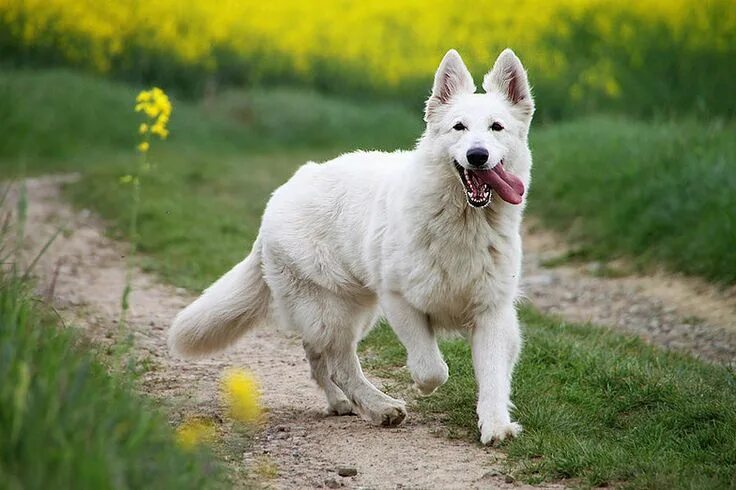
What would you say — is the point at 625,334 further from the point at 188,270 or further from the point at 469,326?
the point at 188,270

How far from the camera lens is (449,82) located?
6176 mm

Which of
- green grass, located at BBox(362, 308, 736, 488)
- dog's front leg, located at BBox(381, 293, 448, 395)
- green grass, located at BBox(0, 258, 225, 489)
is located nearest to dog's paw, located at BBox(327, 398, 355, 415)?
green grass, located at BBox(362, 308, 736, 488)

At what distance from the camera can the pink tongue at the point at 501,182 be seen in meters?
5.66

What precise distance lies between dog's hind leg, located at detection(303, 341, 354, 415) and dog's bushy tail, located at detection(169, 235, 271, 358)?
17.5 inches

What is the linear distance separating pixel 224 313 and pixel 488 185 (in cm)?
175

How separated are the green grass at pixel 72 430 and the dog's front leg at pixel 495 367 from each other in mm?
1732

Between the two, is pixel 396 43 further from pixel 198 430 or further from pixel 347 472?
pixel 347 472

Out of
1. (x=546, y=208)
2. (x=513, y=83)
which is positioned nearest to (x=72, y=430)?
(x=513, y=83)

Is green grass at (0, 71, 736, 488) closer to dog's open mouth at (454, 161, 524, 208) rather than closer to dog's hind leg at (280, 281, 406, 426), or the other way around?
dog's hind leg at (280, 281, 406, 426)

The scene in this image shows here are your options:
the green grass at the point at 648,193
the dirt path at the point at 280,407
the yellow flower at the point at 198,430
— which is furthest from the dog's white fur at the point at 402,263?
the green grass at the point at 648,193

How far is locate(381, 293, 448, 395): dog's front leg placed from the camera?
227 inches

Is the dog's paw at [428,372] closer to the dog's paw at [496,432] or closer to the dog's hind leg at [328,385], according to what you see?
the dog's paw at [496,432]

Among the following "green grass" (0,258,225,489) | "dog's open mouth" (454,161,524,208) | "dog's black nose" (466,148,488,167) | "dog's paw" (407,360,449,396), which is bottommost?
"dog's paw" (407,360,449,396)

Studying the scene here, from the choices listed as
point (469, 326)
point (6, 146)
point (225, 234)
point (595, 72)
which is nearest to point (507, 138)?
point (469, 326)
